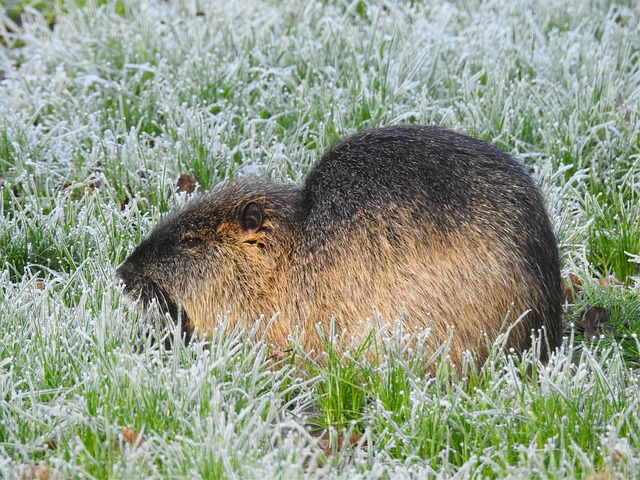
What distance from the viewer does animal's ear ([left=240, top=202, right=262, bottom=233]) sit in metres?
4.07

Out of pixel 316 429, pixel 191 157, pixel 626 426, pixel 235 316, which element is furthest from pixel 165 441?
pixel 191 157

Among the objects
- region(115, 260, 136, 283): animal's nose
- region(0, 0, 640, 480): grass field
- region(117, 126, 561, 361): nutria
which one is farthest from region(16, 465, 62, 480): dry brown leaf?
region(115, 260, 136, 283): animal's nose

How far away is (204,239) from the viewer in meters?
4.17

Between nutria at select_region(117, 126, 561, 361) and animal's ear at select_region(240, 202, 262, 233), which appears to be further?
animal's ear at select_region(240, 202, 262, 233)

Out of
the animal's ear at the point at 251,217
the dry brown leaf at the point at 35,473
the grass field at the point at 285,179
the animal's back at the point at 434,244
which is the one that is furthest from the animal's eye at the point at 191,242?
the dry brown leaf at the point at 35,473

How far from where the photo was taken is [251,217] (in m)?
4.10

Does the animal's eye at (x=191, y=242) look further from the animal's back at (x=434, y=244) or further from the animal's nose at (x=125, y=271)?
the animal's back at (x=434, y=244)

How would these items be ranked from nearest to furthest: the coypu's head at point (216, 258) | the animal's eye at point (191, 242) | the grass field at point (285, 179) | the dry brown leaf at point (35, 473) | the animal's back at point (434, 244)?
the dry brown leaf at point (35, 473) → the grass field at point (285, 179) → the animal's back at point (434, 244) → the coypu's head at point (216, 258) → the animal's eye at point (191, 242)

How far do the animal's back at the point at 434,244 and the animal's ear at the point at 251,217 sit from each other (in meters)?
0.20

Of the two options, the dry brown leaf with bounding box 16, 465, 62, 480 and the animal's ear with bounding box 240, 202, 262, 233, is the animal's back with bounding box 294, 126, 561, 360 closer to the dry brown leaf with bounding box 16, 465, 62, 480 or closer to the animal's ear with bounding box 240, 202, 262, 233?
the animal's ear with bounding box 240, 202, 262, 233

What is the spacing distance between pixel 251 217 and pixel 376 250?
597mm

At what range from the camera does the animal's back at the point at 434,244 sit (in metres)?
3.71

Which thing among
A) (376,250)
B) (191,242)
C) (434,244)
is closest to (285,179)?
(191,242)

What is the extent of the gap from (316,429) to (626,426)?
107cm
